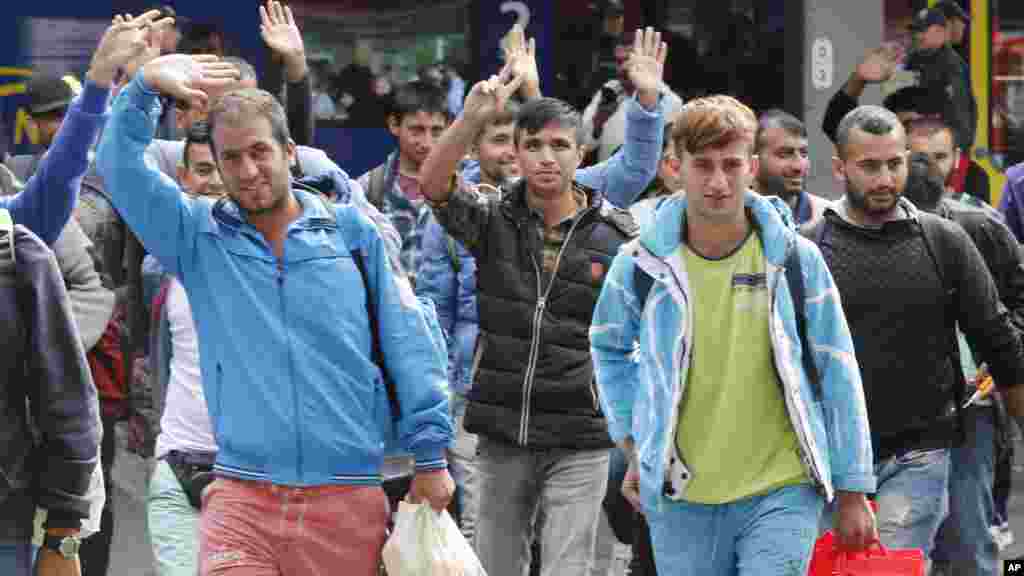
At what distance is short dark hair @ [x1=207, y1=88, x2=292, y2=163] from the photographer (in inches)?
233

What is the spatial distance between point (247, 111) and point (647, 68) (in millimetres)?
2899

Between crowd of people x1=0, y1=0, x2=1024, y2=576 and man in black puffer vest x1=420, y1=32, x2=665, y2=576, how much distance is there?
0.4 inches

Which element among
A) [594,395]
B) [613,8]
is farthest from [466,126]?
[613,8]

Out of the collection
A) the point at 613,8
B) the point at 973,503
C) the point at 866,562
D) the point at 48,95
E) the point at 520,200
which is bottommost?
the point at 973,503

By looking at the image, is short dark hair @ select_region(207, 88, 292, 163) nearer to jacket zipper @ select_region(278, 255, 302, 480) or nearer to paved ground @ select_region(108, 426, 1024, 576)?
jacket zipper @ select_region(278, 255, 302, 480)

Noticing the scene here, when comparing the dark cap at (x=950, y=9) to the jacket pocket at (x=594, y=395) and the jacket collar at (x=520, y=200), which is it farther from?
the jacket pocket at (x=594, y=395)

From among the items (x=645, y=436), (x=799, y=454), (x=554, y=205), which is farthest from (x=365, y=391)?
(x=554, y=205)

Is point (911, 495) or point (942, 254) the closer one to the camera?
point (942, 254)

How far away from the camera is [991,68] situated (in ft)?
47.5

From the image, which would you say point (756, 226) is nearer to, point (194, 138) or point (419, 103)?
point (194, 138)

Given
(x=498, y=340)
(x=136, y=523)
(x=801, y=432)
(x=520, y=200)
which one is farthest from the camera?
(x=136, y=523)

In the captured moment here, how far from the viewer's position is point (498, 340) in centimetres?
772

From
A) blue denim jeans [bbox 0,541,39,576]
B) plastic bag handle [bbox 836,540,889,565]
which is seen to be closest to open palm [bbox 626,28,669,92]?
plastic bag handle [bbox 836,540,889,565]

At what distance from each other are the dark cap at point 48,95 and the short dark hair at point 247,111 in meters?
2.61
